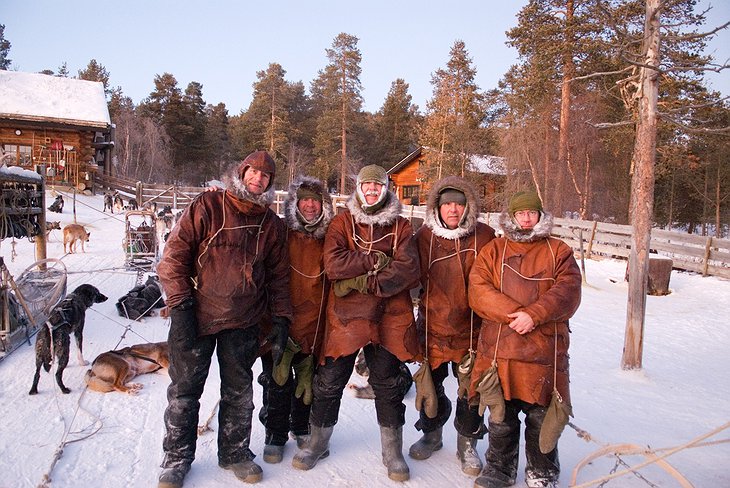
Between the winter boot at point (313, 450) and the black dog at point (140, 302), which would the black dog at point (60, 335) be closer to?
A: the black dog at point (140, 302)

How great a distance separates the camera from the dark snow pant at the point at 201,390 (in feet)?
9.30

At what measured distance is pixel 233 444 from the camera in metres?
2.99

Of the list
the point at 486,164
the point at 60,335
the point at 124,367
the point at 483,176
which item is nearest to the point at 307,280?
the point at 124,367

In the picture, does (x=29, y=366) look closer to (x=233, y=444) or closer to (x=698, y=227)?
(x=233, y=444)

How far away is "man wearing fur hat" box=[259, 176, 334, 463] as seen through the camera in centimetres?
319

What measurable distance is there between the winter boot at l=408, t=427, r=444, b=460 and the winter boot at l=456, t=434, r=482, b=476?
0.58ft

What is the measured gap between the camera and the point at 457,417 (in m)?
3.23

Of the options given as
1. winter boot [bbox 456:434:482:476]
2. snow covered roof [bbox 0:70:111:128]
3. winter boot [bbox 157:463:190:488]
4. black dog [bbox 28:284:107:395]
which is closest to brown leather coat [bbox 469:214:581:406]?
winter boot [bbox 456:434:482:476]

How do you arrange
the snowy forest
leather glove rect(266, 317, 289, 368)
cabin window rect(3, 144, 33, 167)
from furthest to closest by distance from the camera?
cabin window rect(3, 144, 33, 167) → the snowy forest → leather glove rect(266, 317, 289, 368)

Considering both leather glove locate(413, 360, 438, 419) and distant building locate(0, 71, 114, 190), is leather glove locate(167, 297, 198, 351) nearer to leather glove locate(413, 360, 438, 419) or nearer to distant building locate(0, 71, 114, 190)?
leather glove locate(413, 360, 438, 419)

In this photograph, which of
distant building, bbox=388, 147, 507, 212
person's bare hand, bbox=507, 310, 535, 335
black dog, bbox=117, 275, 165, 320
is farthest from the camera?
distant building, bbox=388, 147, 507, 212

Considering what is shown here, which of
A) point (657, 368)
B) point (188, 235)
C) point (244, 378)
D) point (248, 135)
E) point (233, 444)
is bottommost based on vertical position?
point (657, 368)

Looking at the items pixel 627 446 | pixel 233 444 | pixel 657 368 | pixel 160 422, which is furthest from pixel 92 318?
pixel 657 368

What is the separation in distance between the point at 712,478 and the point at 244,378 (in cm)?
326
